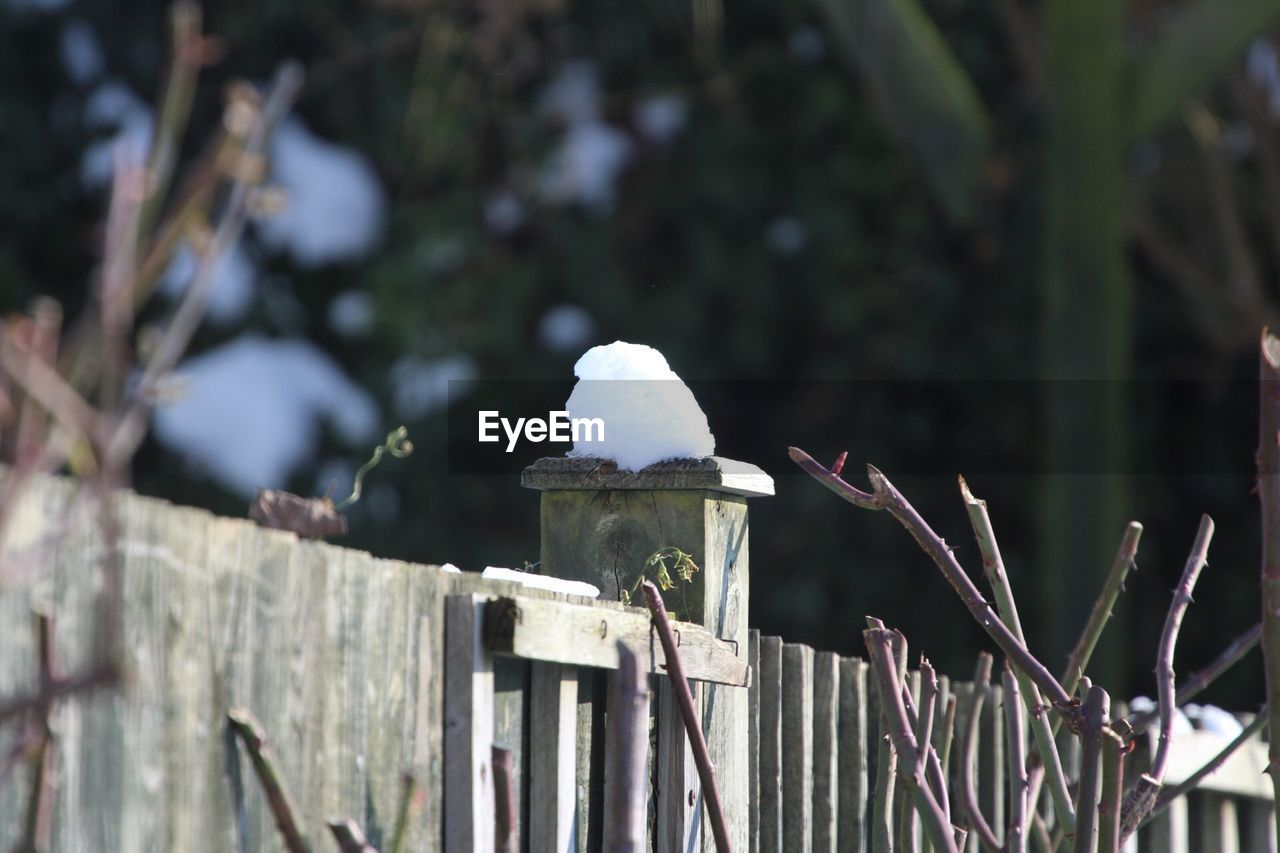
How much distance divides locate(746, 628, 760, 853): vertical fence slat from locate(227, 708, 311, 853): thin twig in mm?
1252

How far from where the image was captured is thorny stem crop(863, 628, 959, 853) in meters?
1.86

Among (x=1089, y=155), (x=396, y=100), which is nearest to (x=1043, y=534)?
(x=1089, y=155)

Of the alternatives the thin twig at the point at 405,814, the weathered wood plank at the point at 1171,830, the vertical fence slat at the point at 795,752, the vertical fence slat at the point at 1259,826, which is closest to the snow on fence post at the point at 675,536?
the vertical fence slat at the point at 795,752

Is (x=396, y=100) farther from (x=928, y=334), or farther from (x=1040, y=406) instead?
(x=1040, y=406)

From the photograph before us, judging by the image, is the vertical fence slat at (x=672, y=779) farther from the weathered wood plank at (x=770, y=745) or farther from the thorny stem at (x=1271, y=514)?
the thorny stem at (x=1271, y=514)

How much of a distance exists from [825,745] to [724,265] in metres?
5.26

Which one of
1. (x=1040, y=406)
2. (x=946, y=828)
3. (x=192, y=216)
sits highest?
(x=1040, y=406)

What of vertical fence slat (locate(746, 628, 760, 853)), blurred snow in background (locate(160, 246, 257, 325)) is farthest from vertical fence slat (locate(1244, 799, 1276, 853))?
blurred snow in background (locate(160, 246, 257, 325))

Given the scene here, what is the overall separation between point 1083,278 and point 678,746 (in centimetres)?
472

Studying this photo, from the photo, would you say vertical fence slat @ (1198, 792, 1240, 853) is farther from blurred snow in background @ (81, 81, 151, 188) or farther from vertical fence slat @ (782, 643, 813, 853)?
blurred snow in background @ (81, 81, 151, 188)

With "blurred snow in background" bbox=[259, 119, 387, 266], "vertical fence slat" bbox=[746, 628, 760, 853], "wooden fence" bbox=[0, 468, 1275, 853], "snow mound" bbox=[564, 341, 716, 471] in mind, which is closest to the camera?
"wooden fence" bbox=[0, 468, 1275, 853]

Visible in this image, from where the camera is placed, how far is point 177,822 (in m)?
1.48

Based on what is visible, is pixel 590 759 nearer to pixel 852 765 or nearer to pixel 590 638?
pixel 590 638

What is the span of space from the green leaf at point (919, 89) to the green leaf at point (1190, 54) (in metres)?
0.72
